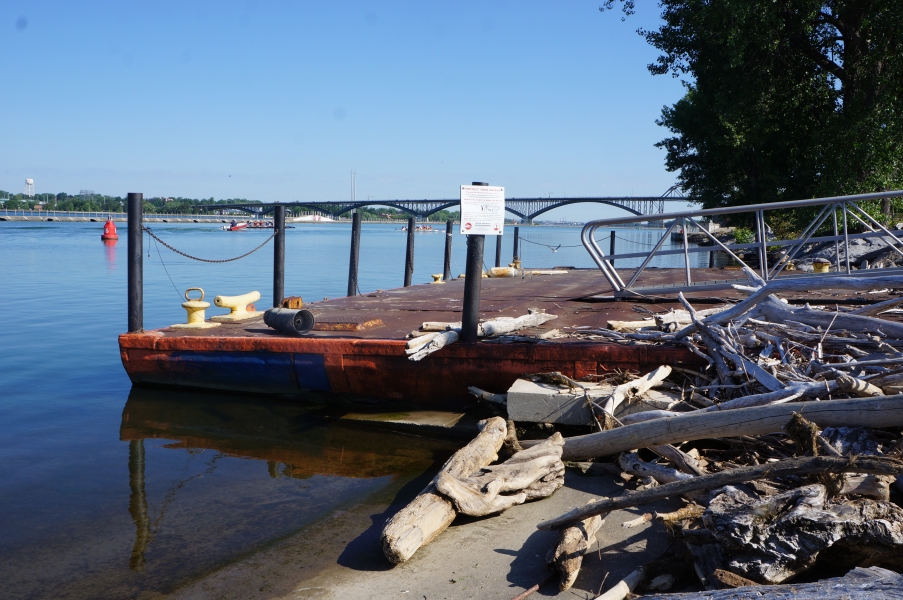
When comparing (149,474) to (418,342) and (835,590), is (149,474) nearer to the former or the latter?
(418,342)

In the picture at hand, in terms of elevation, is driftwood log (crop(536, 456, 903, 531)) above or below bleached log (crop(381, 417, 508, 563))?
above

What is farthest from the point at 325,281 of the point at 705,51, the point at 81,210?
the point at 81,210

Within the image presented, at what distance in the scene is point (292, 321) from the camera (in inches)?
304

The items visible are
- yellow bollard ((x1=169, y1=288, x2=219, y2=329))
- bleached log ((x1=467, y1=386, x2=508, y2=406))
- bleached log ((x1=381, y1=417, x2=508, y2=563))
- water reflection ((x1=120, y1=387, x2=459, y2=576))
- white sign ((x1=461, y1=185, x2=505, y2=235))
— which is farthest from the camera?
yellow bollard ((x1=169, y1=288, x2=219, y2=329))

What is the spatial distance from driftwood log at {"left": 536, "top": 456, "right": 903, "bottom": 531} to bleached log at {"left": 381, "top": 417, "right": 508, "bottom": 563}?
25.4 inches

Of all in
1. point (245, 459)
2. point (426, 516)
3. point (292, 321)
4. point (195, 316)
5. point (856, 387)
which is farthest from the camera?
point (195, 316)

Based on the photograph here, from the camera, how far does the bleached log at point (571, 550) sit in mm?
3650

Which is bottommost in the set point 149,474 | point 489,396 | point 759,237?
point 149,474

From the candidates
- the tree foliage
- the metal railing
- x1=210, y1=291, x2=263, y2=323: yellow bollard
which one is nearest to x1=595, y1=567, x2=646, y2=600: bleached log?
the metal railing

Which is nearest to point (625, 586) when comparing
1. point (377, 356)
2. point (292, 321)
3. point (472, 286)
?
point (472, 286)

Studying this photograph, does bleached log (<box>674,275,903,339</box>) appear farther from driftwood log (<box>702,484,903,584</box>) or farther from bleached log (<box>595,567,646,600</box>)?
bleached log (<box>595,567,646,600</box>)

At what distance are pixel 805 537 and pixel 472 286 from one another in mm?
3828

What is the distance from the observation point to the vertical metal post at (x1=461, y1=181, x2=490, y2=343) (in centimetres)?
663

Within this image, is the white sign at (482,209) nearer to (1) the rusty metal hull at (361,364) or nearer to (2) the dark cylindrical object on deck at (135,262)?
(1) the rusty metal hull at (361,364)
